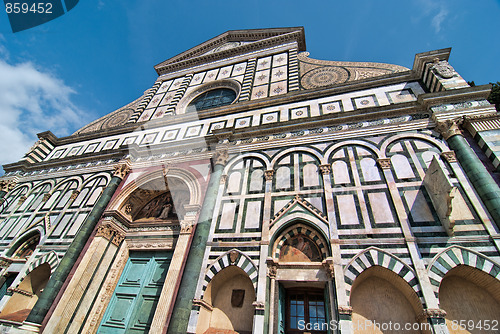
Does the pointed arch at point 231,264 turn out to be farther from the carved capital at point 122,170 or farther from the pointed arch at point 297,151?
the carved capital at point 122,170

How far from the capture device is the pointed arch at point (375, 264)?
16.3 feet

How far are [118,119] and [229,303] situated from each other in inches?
519

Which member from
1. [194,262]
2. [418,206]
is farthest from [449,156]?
[194,262]

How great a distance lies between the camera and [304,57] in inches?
527

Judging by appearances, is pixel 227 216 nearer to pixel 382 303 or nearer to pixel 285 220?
pixel 285 220

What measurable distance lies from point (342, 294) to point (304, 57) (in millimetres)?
11783

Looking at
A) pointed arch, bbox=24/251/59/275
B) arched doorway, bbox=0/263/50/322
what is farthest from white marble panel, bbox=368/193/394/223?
arched doorway, bbox=0/263/50/322

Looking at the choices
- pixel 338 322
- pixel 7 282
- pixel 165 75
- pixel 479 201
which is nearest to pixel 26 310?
pixel 7 282

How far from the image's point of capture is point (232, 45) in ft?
54.1

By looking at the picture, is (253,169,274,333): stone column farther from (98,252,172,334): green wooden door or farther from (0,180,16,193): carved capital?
(0,180,16,193): carved capital

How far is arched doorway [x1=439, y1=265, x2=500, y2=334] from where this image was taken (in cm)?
451

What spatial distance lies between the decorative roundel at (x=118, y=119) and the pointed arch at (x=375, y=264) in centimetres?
1401

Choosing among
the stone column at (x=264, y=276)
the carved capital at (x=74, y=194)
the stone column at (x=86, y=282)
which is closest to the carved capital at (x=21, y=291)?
the stone column at (x=86, y=282)

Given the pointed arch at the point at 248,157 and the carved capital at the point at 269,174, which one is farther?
the pointed arch at the point at 248,157
